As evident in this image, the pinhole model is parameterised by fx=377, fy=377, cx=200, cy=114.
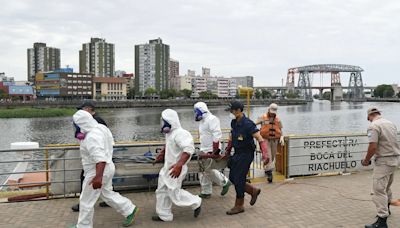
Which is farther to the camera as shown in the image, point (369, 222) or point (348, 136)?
point (348, 136)

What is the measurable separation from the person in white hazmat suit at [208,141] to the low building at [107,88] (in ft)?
469

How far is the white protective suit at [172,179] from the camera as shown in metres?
5.59

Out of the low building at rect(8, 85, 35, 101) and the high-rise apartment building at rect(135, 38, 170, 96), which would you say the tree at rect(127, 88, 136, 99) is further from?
the low building at rect(8, 85, 35, 101)

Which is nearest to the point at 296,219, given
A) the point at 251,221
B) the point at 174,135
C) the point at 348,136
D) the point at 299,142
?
the point at 251,221

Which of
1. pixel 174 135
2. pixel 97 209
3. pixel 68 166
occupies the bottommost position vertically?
pixel 97 209

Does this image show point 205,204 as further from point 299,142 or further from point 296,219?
point 299,142

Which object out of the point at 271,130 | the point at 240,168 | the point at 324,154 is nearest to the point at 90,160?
the point at 240,168

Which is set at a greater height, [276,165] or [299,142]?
[299,142]

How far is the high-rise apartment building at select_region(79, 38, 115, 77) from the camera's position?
192 m

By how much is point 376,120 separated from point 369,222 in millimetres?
1579

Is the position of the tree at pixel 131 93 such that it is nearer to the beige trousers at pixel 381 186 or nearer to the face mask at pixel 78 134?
the face mask at pixel 78 134

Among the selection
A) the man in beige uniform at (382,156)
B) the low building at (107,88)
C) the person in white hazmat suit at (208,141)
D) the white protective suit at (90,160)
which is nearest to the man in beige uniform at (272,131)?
the person in white hazmat suit at (208,141)

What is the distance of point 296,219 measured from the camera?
19.2 ft

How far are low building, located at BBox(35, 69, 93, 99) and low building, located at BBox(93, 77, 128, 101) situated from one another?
4196mm
